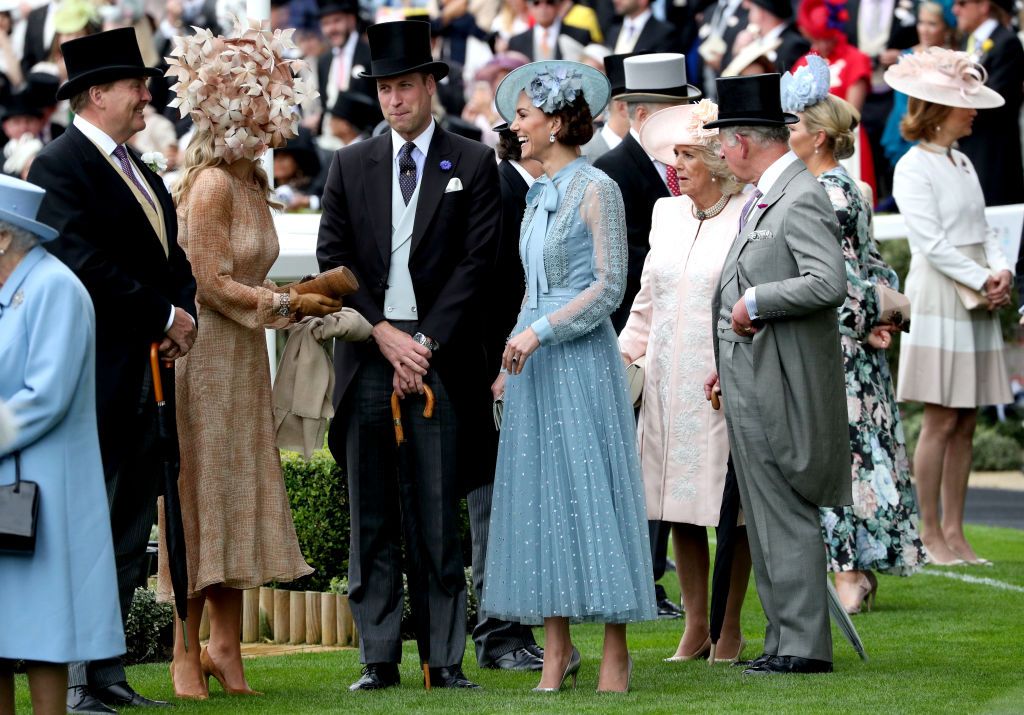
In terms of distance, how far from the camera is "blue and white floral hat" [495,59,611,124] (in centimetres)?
719

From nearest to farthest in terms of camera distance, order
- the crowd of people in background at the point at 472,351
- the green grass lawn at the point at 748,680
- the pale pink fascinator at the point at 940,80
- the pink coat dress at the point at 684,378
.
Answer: the green grass lawn at the point at 748,680
the crowd of people in background at the point at 472,351
the pink coat dress at the point at 684,378
the pale pink fascinator at the point at 940,80

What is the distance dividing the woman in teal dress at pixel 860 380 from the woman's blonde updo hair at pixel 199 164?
2763mm

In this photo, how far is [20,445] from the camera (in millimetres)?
5605

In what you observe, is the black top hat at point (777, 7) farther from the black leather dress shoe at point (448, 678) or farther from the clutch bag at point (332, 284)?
the black leather dress shoe at point (448, 678)

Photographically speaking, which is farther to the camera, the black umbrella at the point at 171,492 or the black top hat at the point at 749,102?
the black top hat at the point at 749,102

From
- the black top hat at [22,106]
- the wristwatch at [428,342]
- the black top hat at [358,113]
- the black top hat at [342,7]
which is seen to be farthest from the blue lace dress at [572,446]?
the black top hat at [22,106]

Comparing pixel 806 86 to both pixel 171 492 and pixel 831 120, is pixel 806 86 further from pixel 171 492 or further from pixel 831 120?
pixel 171 492

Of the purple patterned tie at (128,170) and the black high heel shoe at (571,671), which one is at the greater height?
the purple patterned tie at (128,170)

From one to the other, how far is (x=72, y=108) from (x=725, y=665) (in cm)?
344

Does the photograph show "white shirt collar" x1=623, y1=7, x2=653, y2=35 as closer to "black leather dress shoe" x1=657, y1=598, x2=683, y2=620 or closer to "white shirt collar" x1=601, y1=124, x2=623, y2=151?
"white shirt collar" x1=601, y1=124, x2=623, y2=151

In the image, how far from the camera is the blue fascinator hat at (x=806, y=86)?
29.8 ft

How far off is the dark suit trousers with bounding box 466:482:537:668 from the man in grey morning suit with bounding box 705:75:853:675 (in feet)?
3.82

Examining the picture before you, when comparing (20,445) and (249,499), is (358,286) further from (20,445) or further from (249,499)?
(20,445)

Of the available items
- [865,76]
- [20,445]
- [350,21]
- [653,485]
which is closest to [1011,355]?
[865,76]
